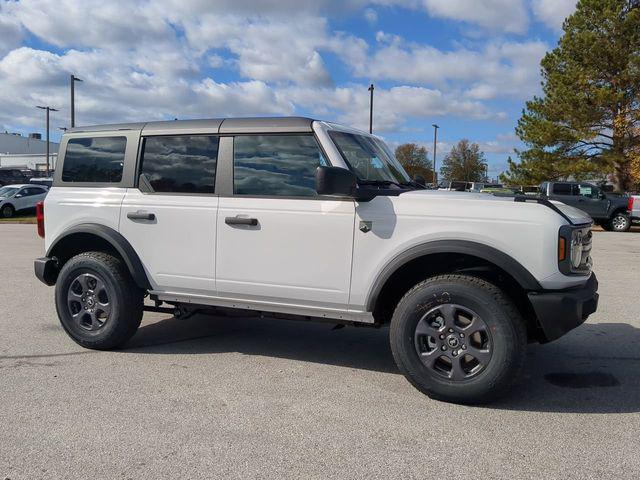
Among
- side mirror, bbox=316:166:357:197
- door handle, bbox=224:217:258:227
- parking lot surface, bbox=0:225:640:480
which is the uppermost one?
side mirror, bbox=316:166:357:197

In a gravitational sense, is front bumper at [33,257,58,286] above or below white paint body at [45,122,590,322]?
below

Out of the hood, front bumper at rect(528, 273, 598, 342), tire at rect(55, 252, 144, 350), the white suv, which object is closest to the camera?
front bumper at rect(528, 273, 598, 342)

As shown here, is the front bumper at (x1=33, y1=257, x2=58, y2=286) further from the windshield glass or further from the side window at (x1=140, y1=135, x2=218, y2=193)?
the windshield glass

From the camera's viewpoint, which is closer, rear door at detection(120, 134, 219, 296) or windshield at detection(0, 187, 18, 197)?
rear door at detection(120, 134, 219, 296)

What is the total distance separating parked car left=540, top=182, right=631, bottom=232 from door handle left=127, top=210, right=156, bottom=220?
19.3 metres

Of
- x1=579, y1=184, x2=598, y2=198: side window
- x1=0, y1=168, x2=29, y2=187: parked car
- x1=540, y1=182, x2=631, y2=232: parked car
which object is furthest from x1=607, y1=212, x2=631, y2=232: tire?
x1=0, y1=168, x2=29, y2=187: parked car

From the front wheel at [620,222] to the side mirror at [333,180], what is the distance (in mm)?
20676

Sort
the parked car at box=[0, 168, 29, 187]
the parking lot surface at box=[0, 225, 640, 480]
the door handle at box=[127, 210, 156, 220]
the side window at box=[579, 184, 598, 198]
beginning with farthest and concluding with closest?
the parked car at box=[0, 168, 29, 187] < the side window at box=[579, 184, 598, 198] < the door handle at box=[127, 210, 156, 220] < the parking lot surface at box=[0, 225, 640, 480]

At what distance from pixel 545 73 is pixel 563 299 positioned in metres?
28.6

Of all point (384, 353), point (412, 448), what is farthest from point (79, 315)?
point (412, 448)

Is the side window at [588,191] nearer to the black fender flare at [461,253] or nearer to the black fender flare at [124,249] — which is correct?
the black fender flare at [461,253]

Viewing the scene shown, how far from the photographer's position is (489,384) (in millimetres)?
3795

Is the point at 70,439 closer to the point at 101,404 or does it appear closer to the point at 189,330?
the point at 101,404

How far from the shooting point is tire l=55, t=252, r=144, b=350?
493 cm
